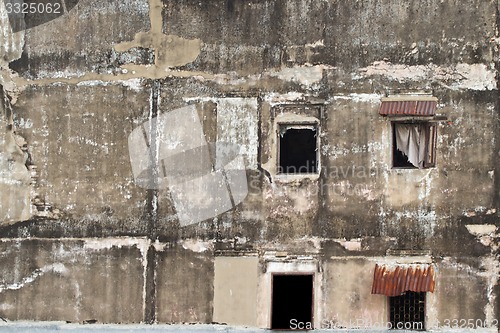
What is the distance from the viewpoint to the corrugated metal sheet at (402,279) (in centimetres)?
1209

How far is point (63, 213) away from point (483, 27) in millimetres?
7804

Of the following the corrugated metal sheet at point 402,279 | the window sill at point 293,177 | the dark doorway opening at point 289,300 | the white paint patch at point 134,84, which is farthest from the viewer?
the dark doorway opening at point 289,300

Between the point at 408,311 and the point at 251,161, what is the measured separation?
363 cm

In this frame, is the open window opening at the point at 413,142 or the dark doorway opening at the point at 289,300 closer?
the open window opening at the point at 413,142

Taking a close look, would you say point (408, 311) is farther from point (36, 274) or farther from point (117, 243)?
point (36, 274)

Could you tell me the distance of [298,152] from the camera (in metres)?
13.0

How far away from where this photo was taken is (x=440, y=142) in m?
12.5

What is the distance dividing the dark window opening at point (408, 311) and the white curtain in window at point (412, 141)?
2201mm

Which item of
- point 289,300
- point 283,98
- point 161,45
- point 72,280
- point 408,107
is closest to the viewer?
point 408,107

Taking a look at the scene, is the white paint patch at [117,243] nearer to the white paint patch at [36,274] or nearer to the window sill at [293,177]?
the white paint patch at [36,274]

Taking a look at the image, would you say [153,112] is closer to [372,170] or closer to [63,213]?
[63,213]

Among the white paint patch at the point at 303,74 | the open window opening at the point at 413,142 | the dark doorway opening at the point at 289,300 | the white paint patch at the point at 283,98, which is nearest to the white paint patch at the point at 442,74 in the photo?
the white paint patch at the point at 303,74

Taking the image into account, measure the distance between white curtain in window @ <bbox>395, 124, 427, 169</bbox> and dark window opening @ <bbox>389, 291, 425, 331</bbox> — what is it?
220 centimetres

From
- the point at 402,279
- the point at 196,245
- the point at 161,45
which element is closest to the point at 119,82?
the point at 161,45
